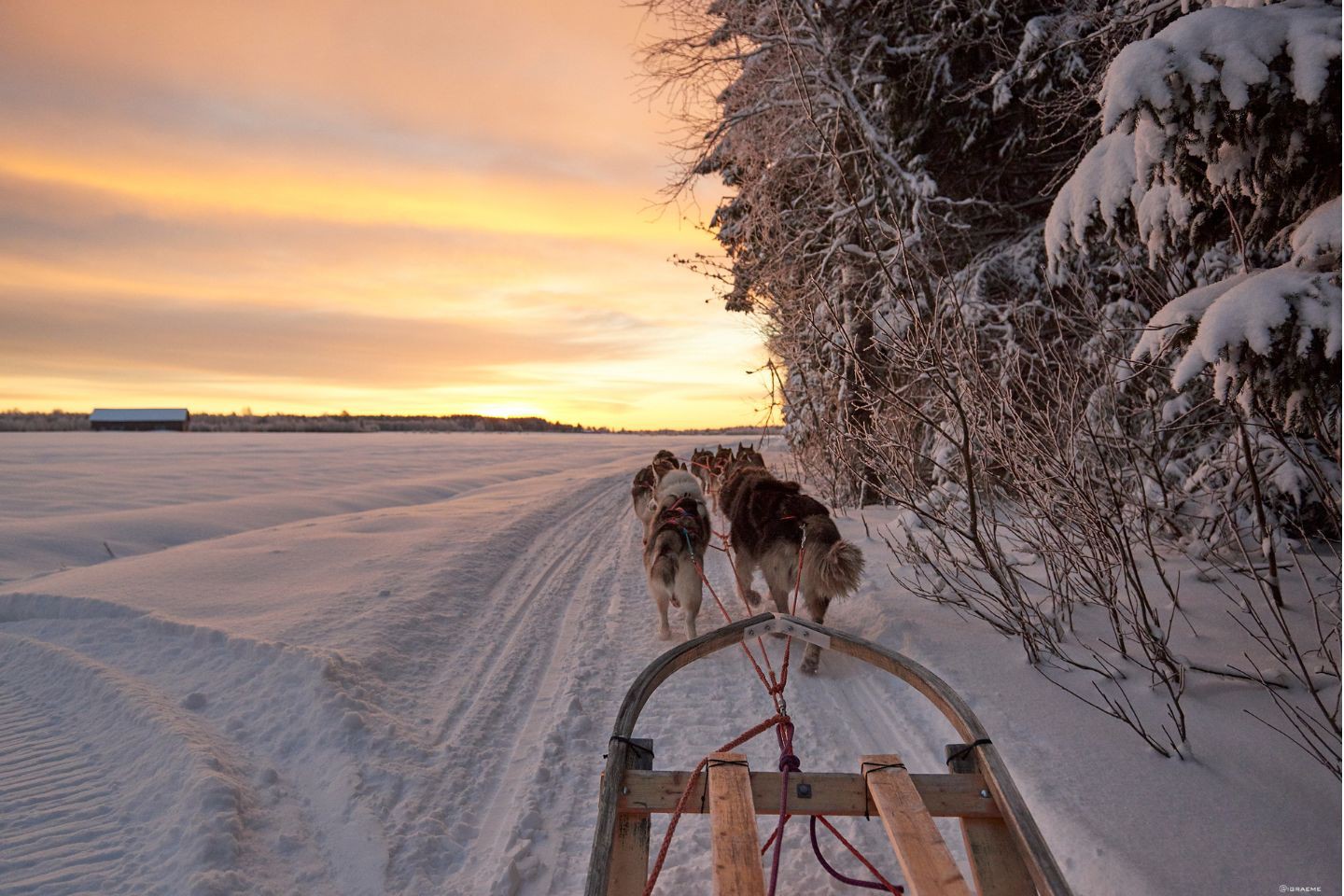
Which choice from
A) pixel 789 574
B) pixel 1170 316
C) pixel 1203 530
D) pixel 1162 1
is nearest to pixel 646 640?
pixel 789 574

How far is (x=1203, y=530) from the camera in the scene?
4578mm

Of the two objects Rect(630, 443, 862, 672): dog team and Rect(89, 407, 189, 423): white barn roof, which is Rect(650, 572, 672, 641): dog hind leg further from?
Rect(89, 407, 189, 423): white barn roof

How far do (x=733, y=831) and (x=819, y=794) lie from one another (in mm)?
343

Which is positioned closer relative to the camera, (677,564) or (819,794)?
(819,794)

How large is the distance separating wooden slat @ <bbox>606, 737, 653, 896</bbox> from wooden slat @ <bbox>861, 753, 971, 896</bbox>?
2.27ft

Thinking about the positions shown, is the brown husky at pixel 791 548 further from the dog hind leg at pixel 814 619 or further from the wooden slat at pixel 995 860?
the wooden slat at pixel 995 860

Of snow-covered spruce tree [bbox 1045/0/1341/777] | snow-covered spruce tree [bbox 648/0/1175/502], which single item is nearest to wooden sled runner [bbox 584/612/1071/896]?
snow-covered spruce tree [bbox 1045/0/1341/777]

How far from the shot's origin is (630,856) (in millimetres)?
1808

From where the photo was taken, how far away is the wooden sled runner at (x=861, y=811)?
157cm

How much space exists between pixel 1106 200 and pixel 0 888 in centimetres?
476

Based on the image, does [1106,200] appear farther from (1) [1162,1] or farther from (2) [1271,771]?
(2) [1271,771]

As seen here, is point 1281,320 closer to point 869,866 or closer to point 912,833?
point 912,833

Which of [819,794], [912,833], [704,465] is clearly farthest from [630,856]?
[704,465]

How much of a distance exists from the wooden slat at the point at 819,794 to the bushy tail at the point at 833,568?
249cm
